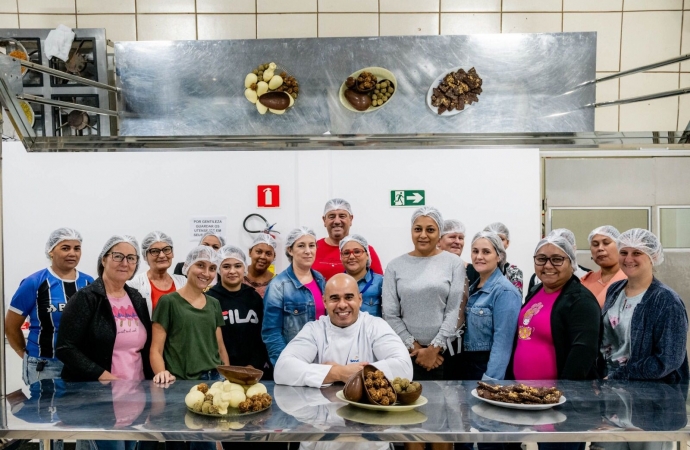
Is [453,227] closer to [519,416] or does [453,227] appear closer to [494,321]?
[494,321]

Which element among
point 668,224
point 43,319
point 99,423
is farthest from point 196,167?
point 668,224

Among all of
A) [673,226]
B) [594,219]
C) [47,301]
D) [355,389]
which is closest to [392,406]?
[355,389]

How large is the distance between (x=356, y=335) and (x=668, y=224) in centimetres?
259

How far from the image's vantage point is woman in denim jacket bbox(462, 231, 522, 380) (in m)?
2.88

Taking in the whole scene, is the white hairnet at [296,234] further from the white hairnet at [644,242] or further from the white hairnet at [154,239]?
the white hairnet at [644,242]

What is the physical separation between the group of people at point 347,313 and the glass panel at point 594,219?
0.80m

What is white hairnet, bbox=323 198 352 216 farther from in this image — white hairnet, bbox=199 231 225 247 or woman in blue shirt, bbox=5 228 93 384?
woman in blue shirt, bbox=5 228 93 384

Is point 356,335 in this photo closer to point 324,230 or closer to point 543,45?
point 324,230

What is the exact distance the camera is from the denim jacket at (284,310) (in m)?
3.08

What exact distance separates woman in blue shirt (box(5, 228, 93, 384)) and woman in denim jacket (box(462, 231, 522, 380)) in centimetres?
215

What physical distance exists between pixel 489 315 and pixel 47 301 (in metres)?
2.34

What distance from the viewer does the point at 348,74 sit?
396cm

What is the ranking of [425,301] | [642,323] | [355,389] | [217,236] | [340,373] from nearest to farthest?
1. [355,389]
2. [340,373]
3. [642,323]
4. [425,301]
5. [217,236]

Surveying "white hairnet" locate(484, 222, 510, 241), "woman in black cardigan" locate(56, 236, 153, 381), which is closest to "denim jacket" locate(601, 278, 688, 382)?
"white hairnet" locate(484, 222, 510, 241)
